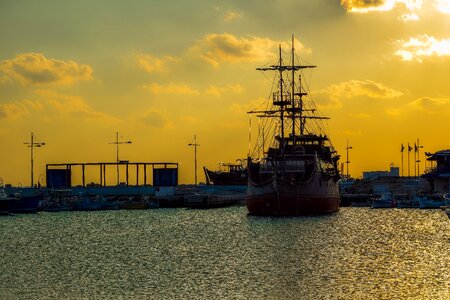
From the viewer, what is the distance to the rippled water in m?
60.9

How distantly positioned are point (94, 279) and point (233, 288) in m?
11.4

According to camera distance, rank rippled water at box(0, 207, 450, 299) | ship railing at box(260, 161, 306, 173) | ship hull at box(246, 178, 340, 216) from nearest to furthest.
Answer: rippled water at box(0, 207, 450, 299), ship hull at box(246, 178, 340, 216), ship railing at box(260, 161, 306, 173)

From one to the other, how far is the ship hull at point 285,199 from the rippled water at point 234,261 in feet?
28.4

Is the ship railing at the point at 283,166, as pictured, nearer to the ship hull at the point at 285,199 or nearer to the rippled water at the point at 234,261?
the ship hull at the point at 285,199

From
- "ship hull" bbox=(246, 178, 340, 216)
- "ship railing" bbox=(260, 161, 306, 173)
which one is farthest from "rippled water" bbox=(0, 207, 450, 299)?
"ship railing" bbox=(260, 161, 306, 173)

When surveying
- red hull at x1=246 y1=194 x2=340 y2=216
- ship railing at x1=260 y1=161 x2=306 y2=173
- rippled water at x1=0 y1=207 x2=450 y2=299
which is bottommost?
rippled water at x1=0 y1=207 x2=450 y2=299

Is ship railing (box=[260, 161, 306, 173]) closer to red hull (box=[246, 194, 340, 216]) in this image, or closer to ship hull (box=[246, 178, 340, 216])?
ship hull (box=[246, 178, 340, 216])

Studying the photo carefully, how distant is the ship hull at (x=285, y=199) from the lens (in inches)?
5492

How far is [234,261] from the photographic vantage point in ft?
257

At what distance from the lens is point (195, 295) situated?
59.2 metres

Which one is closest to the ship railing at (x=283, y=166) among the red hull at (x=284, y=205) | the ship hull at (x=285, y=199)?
the ship hull at (x=285, y=199)

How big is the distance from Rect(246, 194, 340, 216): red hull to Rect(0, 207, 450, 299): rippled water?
8.67 meters

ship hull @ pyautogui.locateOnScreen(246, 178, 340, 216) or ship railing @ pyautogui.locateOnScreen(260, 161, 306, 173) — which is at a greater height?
ship railing @ pyautogui.locateOnScreen(260, 161, 306, 173)

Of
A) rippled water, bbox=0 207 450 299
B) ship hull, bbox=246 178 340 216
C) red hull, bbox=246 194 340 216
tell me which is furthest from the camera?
red hull, bbox=246 194 340 216
